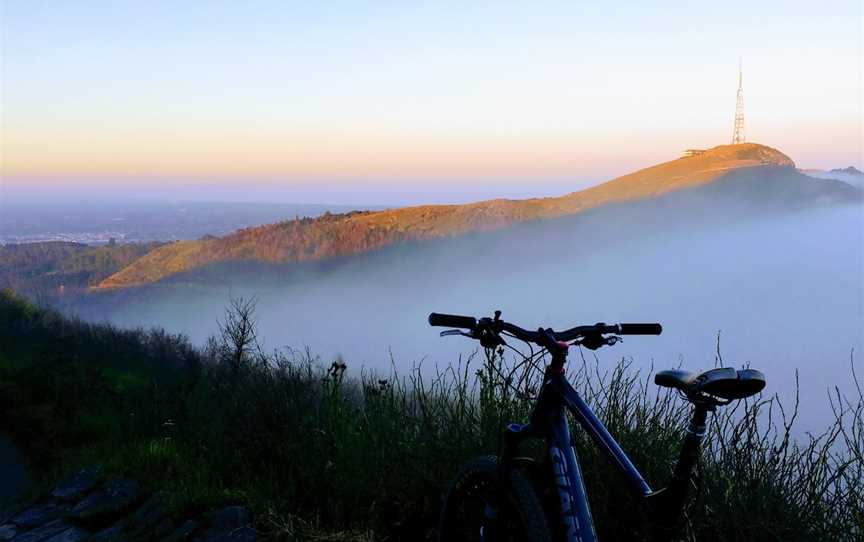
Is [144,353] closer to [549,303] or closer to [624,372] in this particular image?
[624,372]

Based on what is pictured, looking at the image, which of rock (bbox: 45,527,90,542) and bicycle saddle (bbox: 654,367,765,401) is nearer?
bicycle saddle (bbox: 654,367,765,401)

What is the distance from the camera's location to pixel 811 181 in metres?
138

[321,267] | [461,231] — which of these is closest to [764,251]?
[461,231]

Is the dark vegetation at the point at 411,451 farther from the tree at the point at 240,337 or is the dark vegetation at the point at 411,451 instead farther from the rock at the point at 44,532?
the tree at the point at 240,337

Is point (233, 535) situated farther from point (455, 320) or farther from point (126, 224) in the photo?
point (126, 224)

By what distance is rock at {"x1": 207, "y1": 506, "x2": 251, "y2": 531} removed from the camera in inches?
180

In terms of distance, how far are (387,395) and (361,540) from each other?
121 centimetres

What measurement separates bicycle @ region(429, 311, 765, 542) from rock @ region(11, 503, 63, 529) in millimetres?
3996

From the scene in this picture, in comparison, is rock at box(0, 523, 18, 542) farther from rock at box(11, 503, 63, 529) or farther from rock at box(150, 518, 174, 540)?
rock at box(150, 518, 174, 540)

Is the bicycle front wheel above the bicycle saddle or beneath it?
beneath

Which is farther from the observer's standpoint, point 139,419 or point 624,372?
point 139,419

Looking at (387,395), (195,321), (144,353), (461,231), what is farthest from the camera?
(461,231)

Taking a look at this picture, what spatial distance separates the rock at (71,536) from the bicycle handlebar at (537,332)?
12.3ft

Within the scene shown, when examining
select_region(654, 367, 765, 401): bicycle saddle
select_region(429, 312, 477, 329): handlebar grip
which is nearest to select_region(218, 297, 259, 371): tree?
select_region(429, 312, 477, 329): handlebar grip
